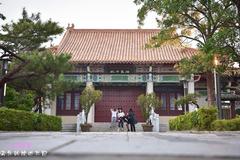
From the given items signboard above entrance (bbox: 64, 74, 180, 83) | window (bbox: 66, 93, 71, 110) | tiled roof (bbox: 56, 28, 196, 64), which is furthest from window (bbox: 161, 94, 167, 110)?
window (bbox: 66, 93, 71, 110)

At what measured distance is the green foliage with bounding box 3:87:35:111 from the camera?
19141 mm

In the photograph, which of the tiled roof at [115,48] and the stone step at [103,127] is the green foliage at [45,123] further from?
the tiled roof at [115,48]

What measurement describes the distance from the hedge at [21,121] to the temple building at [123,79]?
793 centimetres

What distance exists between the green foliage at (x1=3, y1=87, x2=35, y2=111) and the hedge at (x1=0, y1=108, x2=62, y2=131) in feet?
10.3

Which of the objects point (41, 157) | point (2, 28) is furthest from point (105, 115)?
point (41, 157)

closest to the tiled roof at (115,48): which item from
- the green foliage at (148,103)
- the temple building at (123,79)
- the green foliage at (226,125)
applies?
the temple building at (123,79)

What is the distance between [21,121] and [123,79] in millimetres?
11781

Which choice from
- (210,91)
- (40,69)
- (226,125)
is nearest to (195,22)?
(210,91)

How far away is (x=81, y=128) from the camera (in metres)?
21.0

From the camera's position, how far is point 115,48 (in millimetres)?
26188

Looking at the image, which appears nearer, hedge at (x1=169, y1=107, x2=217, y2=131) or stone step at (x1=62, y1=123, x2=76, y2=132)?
hedge at (x1=169, y1=107, x2=217, y2=131)

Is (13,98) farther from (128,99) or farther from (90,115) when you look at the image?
(128,99)

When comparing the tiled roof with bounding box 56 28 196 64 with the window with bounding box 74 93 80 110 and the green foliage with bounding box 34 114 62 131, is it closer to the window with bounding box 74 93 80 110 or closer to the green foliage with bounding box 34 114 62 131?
the window with bounding box 74 93 80 110

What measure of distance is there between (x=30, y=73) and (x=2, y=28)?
17.6ft
